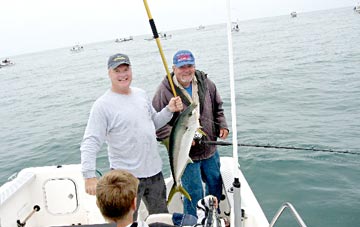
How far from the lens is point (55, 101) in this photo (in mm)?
20391

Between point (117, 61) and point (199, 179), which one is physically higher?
point (117, 61)

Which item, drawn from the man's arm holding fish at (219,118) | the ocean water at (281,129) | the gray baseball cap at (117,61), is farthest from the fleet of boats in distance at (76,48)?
the gray baseball cap at (117,61)

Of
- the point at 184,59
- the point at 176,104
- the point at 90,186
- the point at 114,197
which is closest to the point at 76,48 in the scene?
the point at 184,59

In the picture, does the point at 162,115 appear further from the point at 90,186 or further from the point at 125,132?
the point at 90,186

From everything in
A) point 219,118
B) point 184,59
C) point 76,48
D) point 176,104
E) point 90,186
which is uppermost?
point 76,48

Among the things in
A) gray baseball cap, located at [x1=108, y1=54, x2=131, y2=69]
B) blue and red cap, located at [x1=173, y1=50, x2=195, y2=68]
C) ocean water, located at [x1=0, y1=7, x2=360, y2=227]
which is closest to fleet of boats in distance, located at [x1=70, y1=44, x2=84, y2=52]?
ocean water, located at [x1=0, y1=7, x2=360, y2=227]

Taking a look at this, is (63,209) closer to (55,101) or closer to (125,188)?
(125,188)

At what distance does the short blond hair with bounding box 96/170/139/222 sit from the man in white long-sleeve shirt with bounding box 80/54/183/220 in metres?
0.89

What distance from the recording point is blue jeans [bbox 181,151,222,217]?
3.62 m

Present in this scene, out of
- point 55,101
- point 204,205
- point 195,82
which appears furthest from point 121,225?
point 55,101

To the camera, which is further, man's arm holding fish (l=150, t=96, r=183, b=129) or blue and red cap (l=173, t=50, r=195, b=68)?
blue and red cap (l=173, t=50, r=195, b=68)

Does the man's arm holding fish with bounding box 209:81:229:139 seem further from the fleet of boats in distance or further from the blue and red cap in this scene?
the fleet of boats in distance

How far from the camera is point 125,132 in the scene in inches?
116

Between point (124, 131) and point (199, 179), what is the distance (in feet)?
3.84
